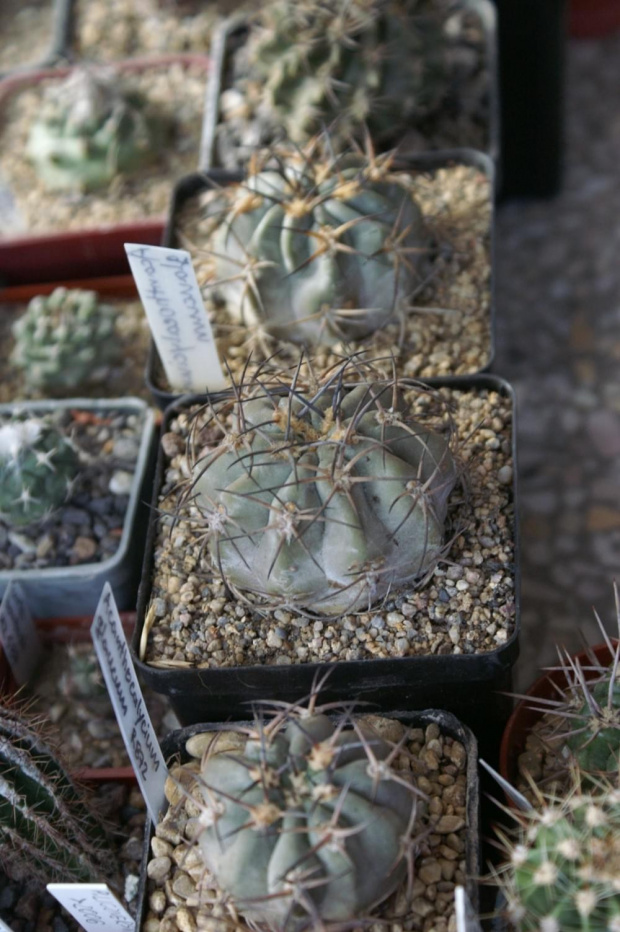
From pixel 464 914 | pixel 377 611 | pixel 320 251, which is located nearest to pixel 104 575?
pixel 377 611

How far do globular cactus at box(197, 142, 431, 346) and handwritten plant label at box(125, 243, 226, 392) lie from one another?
104mm

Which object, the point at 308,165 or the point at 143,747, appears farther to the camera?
the point at 308,165

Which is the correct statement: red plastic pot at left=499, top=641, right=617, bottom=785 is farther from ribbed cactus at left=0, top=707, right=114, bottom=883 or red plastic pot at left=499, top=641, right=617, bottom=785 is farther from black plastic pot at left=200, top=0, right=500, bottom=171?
black plastic pot at left=200, top=0, right=500, bottom=171

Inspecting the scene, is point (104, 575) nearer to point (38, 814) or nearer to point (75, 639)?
point (75, 639)

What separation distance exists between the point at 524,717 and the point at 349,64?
1.36 metres

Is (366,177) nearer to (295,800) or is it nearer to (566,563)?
(566,563)

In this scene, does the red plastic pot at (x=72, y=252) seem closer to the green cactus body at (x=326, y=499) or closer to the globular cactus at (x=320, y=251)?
the globular cactus at (x=320, y=251)

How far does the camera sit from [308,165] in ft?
5.98

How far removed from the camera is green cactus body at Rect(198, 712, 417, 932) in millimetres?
1114

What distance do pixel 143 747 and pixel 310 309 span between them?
30.4 inches

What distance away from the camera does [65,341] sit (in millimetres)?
2154

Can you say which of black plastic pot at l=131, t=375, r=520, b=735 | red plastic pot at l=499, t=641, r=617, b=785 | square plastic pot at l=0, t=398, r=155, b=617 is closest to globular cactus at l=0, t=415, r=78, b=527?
square plastic pot at l=0, t=398, r=155, b=617

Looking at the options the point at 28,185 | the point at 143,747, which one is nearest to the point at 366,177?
the point at 143,747

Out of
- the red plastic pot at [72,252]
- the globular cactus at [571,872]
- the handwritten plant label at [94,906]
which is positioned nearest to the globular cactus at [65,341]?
the red plastic pot at [72,252]
